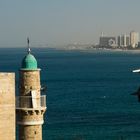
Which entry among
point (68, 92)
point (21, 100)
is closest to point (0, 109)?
point (21, 100)

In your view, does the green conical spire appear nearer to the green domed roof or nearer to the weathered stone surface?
the green domed roof

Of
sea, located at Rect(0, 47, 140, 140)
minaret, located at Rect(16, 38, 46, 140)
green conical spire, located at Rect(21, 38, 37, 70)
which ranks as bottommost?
sea, located at Rect(0, 47, 140, 140)

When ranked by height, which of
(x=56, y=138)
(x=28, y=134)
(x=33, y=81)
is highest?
(x=33, y=81)

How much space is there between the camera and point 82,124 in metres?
76.2

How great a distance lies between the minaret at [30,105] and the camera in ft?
94.8

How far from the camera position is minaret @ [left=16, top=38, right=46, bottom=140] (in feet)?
94.8

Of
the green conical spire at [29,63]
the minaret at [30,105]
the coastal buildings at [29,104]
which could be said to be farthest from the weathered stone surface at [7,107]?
the green conical spire at [29,63]

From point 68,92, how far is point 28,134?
8560 cm

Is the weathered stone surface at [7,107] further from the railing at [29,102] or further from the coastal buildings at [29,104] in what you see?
the railing at [29,102]

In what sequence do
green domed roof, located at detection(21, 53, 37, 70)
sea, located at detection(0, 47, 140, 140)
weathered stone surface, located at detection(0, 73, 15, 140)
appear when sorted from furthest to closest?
1. sea, located at detection(0, 47, 140, 140)
2. green domed roof, located at detection(21, 53, 37, 70)
3. weathered stone surface, located at detection(0, 73, 15, 140)

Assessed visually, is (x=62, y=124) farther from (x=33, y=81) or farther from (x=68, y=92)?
(x=33, y=81)

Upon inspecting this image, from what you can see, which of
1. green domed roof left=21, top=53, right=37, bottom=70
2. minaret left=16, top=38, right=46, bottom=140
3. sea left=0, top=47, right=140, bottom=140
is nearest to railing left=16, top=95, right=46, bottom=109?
minaret left=16, top=38, right=46, bottom=140

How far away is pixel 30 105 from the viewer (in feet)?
95.8

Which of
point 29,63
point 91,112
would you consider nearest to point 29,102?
point 29,63
